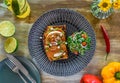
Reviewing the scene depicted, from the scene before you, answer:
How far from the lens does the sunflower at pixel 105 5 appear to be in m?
1.26

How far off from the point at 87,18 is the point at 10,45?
333 mm

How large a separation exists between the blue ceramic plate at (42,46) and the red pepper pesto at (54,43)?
0.09ft

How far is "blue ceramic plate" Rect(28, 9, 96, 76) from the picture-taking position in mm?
1353

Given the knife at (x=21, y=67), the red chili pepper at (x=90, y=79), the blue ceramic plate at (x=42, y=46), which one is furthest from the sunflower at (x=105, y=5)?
the knife at (x=21, y=67)

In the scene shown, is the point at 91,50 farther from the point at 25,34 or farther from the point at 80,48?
the point at 25,34

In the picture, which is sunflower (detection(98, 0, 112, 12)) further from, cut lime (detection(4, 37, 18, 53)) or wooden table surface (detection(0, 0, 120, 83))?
cut lime (detection(4, 37, 18, 53))

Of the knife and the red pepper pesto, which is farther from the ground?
the red pepper pesto

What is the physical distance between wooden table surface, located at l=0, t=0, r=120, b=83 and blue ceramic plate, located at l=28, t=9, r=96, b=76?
0.15 ft

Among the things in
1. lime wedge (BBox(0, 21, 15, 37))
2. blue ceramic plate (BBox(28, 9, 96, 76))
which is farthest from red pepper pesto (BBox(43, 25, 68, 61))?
lime wedge (BBox(0, 21, 15, 37))

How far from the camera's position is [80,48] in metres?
1.31

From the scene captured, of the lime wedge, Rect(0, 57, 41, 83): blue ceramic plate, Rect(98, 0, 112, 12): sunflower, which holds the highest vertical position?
Rect(98, 0, 112, 12): sunflower

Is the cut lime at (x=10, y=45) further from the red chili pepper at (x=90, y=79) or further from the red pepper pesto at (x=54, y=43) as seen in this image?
the red chili pepper at (x=90, y=79)

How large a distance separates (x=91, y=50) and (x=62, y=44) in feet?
0.38

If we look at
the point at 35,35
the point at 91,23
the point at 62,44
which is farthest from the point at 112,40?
the point at 35,35
